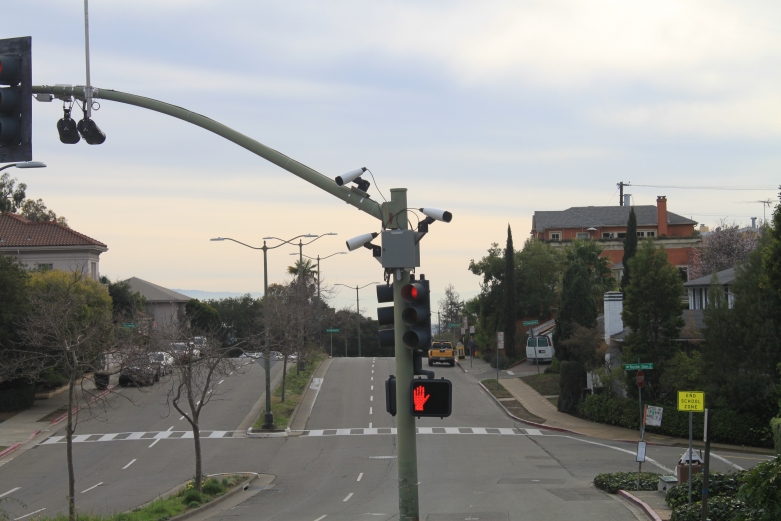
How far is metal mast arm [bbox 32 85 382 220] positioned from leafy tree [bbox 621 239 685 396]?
28801mm

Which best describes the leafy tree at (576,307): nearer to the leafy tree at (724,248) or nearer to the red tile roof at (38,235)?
the leafy tree at (724,248)

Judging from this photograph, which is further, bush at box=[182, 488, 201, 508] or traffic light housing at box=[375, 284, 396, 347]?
bush at box=[182, 488, 201, 508]

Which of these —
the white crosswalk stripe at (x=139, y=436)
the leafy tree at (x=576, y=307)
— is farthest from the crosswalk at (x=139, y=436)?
the leafy tree at (x=576, y=307)

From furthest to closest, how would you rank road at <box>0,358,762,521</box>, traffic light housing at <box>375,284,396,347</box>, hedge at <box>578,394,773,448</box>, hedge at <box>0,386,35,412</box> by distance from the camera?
hedge at <box>0,386,35,412</box> → hedge at <box>578,394,773,448</box> → road at <box>0,358,762,521</box> → traffic light housing at <box>375,284,396,347</box>

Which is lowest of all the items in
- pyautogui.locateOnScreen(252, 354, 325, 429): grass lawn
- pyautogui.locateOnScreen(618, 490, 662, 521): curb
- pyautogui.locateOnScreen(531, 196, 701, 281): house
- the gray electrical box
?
pyautogui.locateOnScreen(618, 490, 662, 521): curb

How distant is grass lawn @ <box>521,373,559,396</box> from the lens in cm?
4800

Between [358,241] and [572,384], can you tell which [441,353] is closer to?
[572,384]

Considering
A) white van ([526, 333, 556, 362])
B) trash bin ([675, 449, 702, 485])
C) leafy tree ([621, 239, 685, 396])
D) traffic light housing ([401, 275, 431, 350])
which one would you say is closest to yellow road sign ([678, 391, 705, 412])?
trash bin ([675, 449, 702, 485])

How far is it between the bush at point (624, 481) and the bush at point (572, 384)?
1647 centimetres

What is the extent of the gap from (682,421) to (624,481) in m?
12.6

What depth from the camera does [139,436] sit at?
Result: 3681 centimetres

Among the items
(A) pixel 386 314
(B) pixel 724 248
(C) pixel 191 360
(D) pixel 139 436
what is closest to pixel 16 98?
A: (A) pixel 386 314

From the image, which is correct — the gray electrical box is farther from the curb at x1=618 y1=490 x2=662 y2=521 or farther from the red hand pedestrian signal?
the curb at x1=618 y1=490 x2=662 y2=521

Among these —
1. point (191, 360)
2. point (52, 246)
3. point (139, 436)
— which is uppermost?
point (52, 246)
